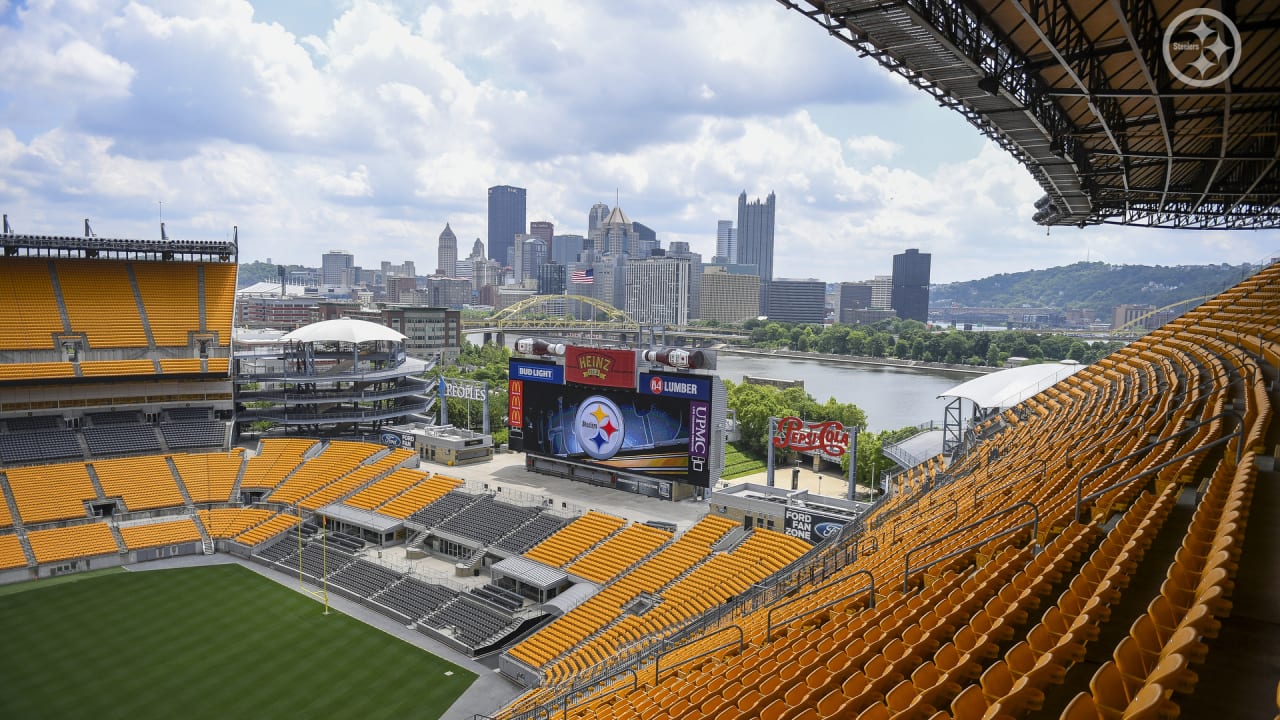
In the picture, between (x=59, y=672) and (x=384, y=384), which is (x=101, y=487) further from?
(x=384, y=384)

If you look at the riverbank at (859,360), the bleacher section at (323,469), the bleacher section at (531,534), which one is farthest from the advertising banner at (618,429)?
the riverbank at (859,360)

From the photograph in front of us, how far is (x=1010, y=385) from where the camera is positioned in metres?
39.3

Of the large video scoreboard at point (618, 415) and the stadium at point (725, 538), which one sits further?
the large video scoreboard at point (618, 415)

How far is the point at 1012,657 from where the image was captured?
664 centimetres

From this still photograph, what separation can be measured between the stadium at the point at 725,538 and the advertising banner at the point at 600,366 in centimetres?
623

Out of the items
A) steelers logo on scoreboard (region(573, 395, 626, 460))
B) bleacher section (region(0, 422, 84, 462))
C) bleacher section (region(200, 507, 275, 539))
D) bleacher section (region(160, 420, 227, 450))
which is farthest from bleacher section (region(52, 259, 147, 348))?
steelers logo on scoreboard (region(573, 395, 626, 460))

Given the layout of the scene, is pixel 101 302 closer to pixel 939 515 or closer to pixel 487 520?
pixel 487 520

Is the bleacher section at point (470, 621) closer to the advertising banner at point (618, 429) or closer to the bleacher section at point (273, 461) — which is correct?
the advertising banner at point (618, 429)

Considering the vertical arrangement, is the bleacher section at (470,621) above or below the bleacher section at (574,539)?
below

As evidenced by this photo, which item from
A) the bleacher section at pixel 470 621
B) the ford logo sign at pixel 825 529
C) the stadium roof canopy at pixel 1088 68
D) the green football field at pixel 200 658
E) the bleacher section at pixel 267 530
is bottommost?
the green football field at pixel 200 658

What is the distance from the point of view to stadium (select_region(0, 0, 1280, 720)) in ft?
25.1

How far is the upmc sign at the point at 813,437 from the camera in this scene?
33.3 metres

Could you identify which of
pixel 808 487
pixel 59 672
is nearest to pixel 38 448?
pixel 59 672

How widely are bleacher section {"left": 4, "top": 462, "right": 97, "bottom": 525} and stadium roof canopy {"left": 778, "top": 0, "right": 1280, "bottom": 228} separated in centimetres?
4039
